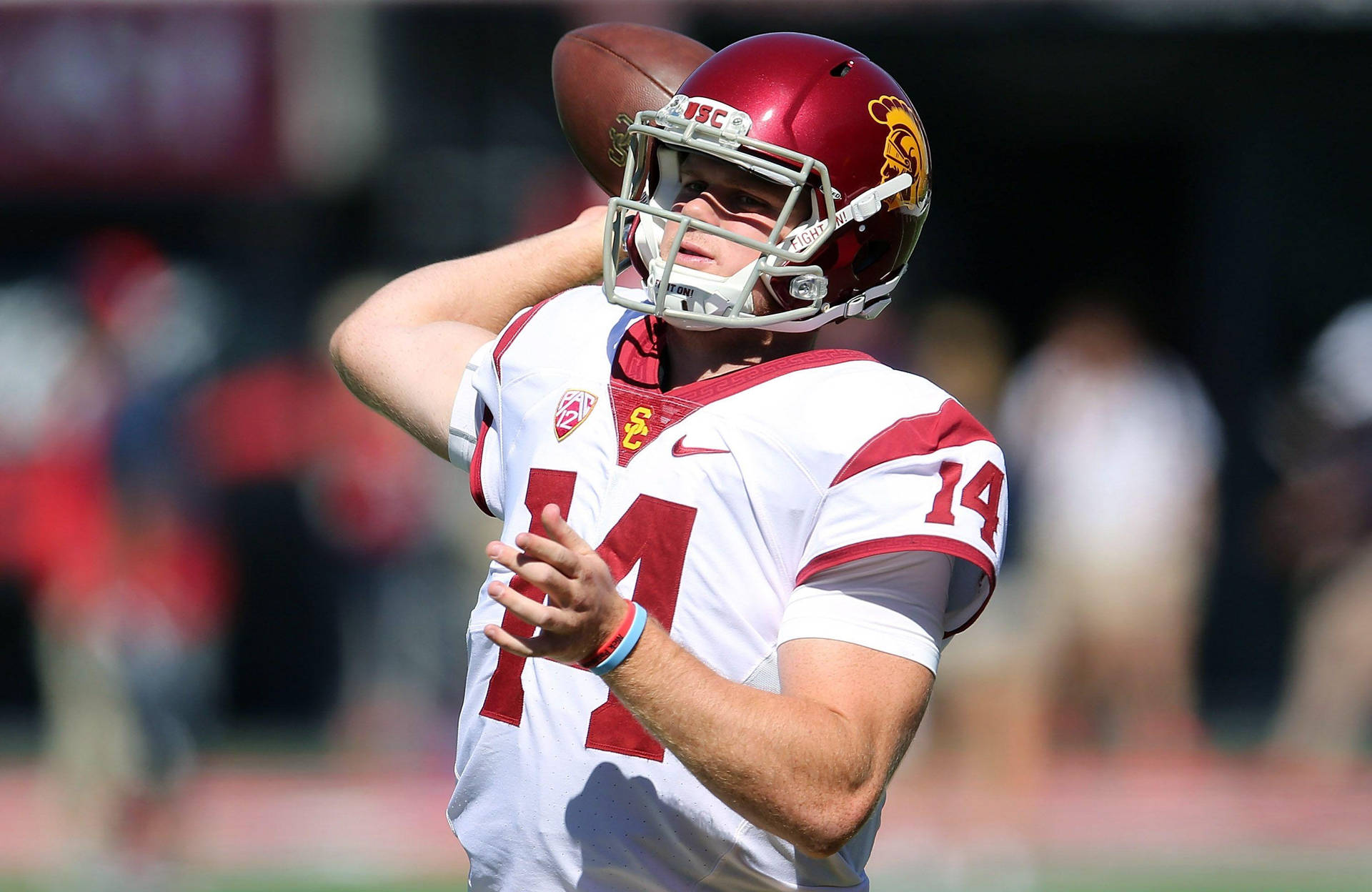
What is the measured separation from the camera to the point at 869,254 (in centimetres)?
248

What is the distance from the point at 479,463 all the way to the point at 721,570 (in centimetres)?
48

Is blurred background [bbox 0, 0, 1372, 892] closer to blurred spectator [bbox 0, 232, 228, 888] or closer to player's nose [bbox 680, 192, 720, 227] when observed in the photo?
blurred spectator [bbox 0, 232, 228, 888]

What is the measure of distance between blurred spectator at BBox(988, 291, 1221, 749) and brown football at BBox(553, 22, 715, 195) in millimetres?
5077

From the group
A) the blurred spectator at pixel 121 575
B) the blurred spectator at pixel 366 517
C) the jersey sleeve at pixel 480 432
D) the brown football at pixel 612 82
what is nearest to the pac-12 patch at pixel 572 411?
the jersey sleeve at pixel 480 432

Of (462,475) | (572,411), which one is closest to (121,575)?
(462,475)

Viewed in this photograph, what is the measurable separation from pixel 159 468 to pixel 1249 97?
20.2ft

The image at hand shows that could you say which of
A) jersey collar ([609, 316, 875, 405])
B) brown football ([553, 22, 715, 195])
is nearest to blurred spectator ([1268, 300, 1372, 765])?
brown football ([553, 22, 715, 195])

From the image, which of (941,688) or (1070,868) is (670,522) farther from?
(941,688)

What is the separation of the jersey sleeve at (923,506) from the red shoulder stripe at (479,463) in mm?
536

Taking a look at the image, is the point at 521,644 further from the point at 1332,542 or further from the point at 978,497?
the point at 1332,542

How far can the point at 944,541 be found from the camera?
2080mm

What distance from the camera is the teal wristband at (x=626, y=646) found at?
1.91 meters

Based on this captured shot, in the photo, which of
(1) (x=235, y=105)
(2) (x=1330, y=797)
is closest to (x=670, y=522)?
(2) (x=1330, y=797)

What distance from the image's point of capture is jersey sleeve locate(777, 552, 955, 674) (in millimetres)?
2078
